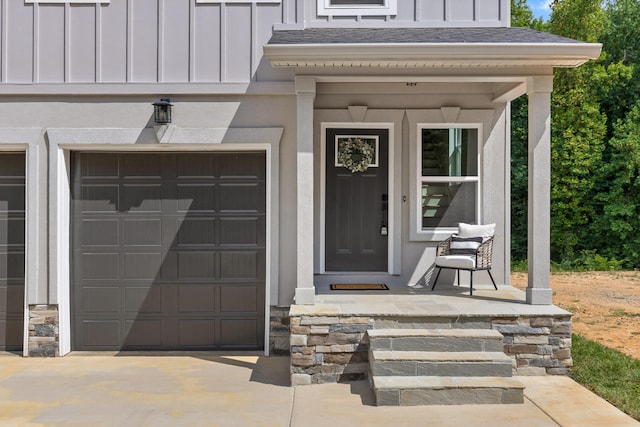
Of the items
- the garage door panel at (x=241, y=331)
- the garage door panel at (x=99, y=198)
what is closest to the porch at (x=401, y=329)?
the garage door panel at (x=241, y=331)

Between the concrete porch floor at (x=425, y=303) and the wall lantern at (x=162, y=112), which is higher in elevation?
the wall lantern at (x=162, y=112)

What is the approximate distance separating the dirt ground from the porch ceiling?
128 inches

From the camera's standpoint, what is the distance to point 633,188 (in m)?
17.0

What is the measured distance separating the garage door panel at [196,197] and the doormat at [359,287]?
1.68 metres

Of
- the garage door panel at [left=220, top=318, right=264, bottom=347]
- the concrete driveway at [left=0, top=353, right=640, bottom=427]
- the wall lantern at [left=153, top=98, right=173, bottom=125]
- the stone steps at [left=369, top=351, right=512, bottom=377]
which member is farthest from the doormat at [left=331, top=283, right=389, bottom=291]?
the wall lantern at [left=153, top=98, right=173, bottom=125]

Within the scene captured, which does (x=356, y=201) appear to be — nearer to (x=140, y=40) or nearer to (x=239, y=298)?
(x=239, y=298)

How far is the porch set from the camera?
5.45 meters

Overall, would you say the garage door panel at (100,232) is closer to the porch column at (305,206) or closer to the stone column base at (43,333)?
the stone column base at (43,333)

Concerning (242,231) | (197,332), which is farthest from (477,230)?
(197,332)

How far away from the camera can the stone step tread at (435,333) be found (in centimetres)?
531

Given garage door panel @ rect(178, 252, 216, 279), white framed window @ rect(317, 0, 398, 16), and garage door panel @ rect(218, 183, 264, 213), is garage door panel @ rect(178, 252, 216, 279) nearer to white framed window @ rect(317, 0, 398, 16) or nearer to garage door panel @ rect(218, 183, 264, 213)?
garage door panel @ rect(218, 183, 264, 213)

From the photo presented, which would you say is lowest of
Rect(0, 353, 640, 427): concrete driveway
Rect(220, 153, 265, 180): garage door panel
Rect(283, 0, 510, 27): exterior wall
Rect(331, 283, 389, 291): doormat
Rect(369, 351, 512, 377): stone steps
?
Rect(0, 353, 640, 427): concrete driveway

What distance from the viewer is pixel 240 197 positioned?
6.79 meters

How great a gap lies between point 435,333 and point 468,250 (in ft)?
5.56
